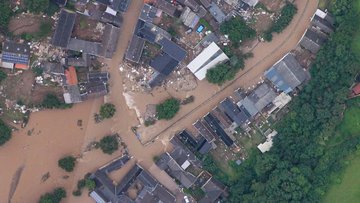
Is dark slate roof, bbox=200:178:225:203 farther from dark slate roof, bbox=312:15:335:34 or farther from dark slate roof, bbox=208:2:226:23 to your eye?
dark slate roof, bbox=312:15:335:34

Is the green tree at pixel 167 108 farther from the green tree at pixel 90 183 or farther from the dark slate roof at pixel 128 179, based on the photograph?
the green tree at pixel 90 183

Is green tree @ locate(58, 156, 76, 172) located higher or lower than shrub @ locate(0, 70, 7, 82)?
lower

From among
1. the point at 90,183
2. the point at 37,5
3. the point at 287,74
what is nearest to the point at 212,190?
the point at 90,183

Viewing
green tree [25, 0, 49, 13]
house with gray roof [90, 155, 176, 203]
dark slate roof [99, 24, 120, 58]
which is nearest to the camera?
green tree [25, 0, 49, 13]

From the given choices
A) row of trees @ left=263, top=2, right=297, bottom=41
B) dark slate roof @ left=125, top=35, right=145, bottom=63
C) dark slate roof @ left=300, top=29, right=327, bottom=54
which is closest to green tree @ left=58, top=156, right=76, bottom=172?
dark slate roof @ left=125, top=35, right=145, bottom=63

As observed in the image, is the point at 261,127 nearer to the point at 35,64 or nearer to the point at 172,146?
the point at 172,146

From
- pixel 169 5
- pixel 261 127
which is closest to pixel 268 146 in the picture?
pixel 261 127
